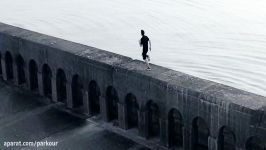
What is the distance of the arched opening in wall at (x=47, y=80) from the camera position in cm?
2005

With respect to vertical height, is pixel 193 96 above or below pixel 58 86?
above

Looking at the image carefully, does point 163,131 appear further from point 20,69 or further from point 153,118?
point 20,69

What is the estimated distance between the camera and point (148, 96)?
624 inches

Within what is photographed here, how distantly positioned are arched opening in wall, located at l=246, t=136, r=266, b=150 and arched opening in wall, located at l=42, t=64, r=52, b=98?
947cm

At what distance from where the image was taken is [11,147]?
16797 millimetres

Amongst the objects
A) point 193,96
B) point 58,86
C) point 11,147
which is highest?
point 193,96

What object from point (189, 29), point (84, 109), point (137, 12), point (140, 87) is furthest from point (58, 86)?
point (137, 12)

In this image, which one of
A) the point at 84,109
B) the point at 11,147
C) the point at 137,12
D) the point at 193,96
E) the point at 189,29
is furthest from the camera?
the point at 137,12

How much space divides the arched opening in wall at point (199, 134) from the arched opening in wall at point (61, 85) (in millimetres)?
6664

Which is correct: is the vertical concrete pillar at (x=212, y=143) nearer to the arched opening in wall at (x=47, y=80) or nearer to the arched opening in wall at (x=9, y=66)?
the arched opening in wall at (x=47, y=80)

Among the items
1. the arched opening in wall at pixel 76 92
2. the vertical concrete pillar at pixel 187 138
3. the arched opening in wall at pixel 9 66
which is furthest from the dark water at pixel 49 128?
the arched opening in wall at pixel 9 66

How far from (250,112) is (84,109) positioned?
7.52 m

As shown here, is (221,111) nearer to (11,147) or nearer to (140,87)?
(140,87)

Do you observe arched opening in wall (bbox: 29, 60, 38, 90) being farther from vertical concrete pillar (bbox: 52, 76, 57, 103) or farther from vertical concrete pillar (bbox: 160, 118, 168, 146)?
vertical concrete pillar (bbox: 160, 118, 168, 146)
